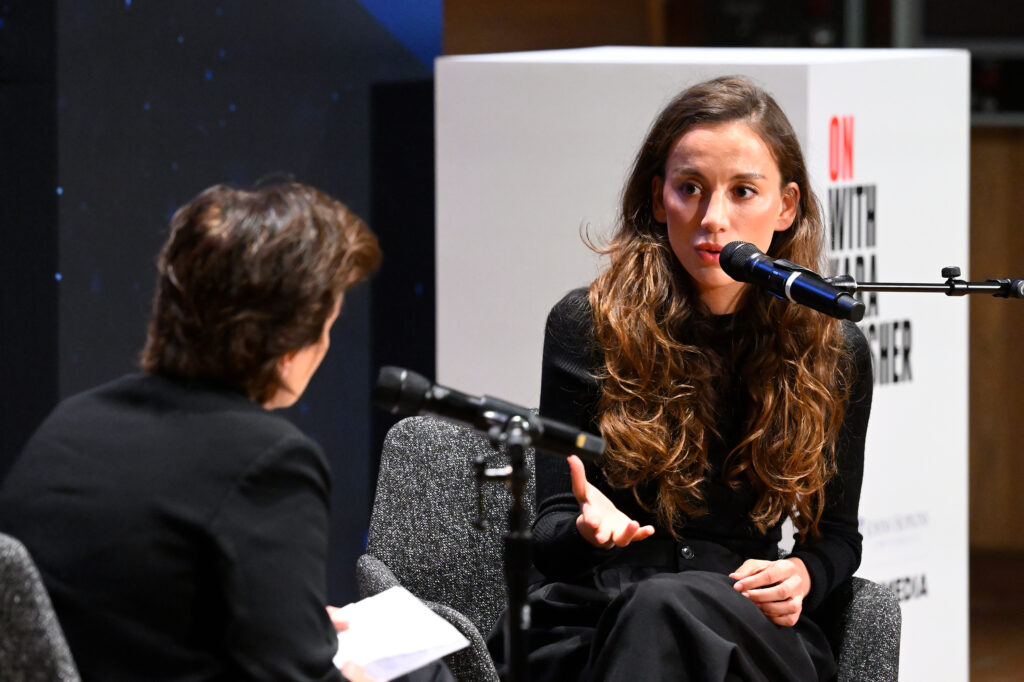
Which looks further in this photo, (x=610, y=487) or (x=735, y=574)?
(x=610, y=487)

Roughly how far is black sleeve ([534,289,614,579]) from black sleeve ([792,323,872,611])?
35 centimetres

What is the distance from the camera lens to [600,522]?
80.7 inches

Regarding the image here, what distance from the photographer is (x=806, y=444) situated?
2.34 m

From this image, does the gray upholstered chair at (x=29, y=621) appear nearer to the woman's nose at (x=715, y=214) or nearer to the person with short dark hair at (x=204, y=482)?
the person with short dark hair at (x=204, y=482)

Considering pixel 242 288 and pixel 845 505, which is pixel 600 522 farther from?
pixel 242 288

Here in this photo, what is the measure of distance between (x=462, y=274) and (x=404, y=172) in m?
0.51

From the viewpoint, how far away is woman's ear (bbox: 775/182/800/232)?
2.48 meters

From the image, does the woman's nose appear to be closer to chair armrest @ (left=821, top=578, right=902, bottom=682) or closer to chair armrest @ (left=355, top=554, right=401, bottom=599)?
chair armrest @ (left=821, top=578, right=902, bottom=682)

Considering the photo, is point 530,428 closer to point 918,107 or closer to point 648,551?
point 648,551

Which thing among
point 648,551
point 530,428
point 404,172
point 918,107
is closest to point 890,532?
point 918,107

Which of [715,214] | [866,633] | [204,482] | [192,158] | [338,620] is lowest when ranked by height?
[866,633]

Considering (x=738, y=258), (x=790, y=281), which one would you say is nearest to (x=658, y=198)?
(x=738, y=258)

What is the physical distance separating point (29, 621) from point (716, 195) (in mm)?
1341

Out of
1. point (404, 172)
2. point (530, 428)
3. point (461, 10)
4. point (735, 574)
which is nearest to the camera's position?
point (530, 428)
